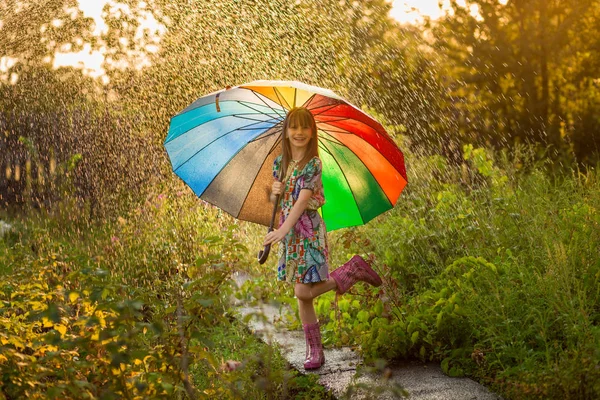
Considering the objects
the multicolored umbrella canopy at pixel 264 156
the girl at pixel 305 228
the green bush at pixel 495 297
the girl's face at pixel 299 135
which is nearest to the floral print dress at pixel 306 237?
the girl at pixel 305 228

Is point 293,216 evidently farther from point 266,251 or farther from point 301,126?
point 301,126

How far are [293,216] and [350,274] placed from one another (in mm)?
542

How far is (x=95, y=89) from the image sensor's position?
10.8 meters

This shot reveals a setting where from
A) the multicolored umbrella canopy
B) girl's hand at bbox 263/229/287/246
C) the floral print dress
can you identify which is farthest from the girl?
the multicolored umbrella canopy

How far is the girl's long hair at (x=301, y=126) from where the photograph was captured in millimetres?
4086

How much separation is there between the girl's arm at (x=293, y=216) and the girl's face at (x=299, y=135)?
0.96 feet

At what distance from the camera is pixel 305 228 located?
4102 millimetres

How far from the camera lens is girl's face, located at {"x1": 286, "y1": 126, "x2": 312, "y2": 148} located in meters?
4.11

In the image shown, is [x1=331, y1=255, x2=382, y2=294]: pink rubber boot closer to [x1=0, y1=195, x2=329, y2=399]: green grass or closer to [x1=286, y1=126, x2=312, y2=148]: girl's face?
[x1=0, y1=195, x2=329, y2=399]: green grass

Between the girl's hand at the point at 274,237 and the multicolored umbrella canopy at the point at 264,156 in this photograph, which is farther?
the multicolored umbrella canopy at the point at 264,156

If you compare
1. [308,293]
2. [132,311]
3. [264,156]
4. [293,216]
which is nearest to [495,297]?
[308,293]

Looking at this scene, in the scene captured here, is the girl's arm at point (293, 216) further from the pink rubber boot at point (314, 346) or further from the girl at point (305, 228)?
the pink rubber boot at point (314, 346)

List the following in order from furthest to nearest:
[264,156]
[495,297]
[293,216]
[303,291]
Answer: [264,156]
[303,291]
[293,216]
[495,297]

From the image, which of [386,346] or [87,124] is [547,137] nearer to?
[87,124]
